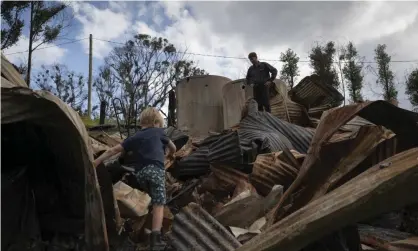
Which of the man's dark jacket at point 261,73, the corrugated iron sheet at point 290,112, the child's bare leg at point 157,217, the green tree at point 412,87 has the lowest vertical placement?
the child's bare leg at point 157,217

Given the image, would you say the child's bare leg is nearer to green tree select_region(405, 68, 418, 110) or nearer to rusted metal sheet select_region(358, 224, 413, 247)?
rusted metal sheet select_region(358, 224, 413, 247)

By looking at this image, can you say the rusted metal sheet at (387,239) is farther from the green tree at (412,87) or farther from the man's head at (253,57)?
the green tree at (412,87)

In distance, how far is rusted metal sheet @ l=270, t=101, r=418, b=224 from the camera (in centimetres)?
225

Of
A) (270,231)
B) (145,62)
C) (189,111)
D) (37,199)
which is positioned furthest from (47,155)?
(145,62)

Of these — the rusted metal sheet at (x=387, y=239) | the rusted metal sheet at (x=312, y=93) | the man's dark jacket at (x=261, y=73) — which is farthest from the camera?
the rusted metal sheet at (x=312, y=93)

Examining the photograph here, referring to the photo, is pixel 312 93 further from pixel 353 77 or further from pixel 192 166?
pixel 353 77

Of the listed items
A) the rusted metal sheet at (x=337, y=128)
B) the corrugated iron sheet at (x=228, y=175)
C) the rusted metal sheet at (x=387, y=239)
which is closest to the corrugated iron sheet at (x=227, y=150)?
the corrugated iron sheet at (x=228, y=175)

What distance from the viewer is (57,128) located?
180cm

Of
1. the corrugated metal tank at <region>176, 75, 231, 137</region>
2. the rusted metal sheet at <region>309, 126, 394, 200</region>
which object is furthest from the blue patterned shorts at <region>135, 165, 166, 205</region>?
the corrugated metal tank at <region>176, 75, 231, 137</region>

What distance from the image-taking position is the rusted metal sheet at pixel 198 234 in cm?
221

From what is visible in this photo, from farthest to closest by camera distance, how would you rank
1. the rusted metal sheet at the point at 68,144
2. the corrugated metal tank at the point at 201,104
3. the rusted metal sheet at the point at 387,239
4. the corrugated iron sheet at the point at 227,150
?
1. the corrugated metal tank at the point at 201,104
2. the corrugated iron sheet at the point at 227,150
3. the rusted metal sheet at the point at 387,239
4. the rusted metal sheet at the point at 68,144

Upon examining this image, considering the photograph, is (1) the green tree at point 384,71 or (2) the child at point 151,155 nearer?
(2) the child at point 151,155

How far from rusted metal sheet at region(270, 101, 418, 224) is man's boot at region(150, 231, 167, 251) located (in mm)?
685

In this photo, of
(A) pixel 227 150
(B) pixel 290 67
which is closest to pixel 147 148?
(A) pixel 227 150
